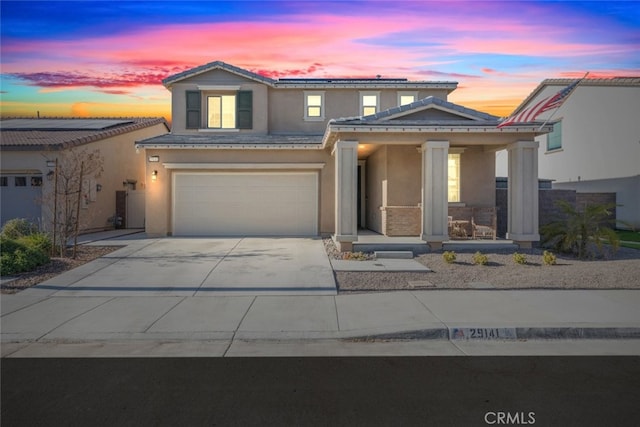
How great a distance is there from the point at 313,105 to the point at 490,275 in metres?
11.4

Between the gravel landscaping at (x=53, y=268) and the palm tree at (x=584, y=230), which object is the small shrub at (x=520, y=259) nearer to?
the palm tree at (x=584, y=230)

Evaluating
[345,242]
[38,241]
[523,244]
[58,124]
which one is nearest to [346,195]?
[345,242]

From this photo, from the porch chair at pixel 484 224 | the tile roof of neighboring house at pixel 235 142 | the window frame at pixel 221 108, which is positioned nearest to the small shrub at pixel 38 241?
the tile roof of neighboring house at pixel 235 142

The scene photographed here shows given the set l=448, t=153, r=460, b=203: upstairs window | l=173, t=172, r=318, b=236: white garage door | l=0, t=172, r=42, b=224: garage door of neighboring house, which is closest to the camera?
l=448, t=153, r=460, b=203: upstairs window

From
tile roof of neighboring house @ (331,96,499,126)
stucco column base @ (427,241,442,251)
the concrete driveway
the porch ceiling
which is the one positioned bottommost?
the concrete driveway

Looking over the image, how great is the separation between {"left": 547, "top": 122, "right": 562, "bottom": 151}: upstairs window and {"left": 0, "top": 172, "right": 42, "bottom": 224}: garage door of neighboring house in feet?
84.5

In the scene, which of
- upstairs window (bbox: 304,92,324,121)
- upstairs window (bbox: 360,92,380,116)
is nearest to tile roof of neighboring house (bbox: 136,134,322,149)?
upstairs window (bbox: 304,92,324,121)

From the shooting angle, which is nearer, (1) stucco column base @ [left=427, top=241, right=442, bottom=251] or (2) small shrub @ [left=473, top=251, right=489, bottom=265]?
(2) small shrub @ [left=473, top=251, right=489, bottom=265]

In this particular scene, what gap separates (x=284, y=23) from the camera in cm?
1278

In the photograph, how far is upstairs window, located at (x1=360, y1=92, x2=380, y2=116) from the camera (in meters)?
19.1

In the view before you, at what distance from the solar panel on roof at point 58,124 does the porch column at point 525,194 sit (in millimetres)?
18018

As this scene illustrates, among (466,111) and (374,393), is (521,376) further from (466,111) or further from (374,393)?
(466,111)

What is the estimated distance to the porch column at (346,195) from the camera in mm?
12781

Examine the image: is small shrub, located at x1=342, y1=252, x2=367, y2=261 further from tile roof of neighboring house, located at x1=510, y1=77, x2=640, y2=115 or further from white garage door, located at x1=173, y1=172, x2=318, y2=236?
tile roof of neighboring house, located at x1=510, y1=77, x2=640, y2=115
